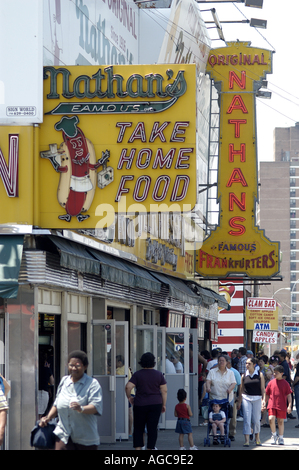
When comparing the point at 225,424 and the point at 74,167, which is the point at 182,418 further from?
the point at 74,167

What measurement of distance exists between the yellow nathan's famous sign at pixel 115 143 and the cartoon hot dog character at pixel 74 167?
14mm

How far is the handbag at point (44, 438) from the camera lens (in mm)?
7988

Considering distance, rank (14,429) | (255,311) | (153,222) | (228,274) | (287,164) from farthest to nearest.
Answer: (287,164) < (255,311) < (228,274) < (153,222) < (14,429)

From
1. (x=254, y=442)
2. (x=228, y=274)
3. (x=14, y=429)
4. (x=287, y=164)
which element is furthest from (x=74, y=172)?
(x=287, y=164)

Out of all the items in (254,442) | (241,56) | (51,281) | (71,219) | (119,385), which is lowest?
(254,442)

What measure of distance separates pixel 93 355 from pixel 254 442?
11.9 ft

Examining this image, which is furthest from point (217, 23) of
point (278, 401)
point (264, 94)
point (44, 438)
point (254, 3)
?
point (44, 438)

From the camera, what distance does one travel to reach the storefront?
11.0 m

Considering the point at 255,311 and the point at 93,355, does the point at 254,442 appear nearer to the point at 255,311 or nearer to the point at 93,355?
the point at 93,355

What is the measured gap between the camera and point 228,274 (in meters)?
22.6

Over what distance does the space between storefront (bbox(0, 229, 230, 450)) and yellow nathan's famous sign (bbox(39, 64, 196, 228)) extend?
0.78 m

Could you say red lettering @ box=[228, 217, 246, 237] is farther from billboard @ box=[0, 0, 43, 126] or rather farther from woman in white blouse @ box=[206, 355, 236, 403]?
billboard @ box=[0, 0, 43, 126]

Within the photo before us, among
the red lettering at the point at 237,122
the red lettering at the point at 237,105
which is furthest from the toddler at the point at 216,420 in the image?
the red lettering at the point at 237,105

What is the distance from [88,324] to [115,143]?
441 centimetres
